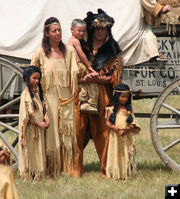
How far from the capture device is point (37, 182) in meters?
7.80

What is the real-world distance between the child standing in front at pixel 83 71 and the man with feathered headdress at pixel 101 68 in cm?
8

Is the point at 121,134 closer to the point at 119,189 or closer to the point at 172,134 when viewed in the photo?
the point at 119,189

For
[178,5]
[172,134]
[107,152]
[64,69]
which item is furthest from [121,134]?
[172,134]

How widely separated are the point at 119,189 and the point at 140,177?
67 cm

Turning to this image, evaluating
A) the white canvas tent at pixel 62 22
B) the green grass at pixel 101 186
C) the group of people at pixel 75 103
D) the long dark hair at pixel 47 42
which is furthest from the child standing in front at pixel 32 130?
the white canvas tent at pixel 62 22

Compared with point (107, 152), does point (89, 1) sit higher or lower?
higher

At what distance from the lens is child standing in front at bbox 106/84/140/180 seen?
797 cm

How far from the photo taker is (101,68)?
8211 millimetres

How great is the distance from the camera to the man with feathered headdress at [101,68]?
8.18m

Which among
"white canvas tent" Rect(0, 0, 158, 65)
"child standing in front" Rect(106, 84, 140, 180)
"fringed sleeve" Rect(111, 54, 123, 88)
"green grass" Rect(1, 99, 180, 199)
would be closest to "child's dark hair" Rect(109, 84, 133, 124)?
"child standing in front" Rect(106, 84, 140, 180)

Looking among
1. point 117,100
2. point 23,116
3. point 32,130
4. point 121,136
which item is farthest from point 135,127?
point 23,116

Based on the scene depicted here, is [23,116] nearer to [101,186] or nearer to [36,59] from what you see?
[36,59]

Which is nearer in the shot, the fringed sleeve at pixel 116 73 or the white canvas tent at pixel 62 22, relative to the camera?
the fringed sleeve at pixel 116 73

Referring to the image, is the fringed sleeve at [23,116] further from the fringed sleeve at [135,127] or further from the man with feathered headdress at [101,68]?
the fringed sleeve at [135,127]
